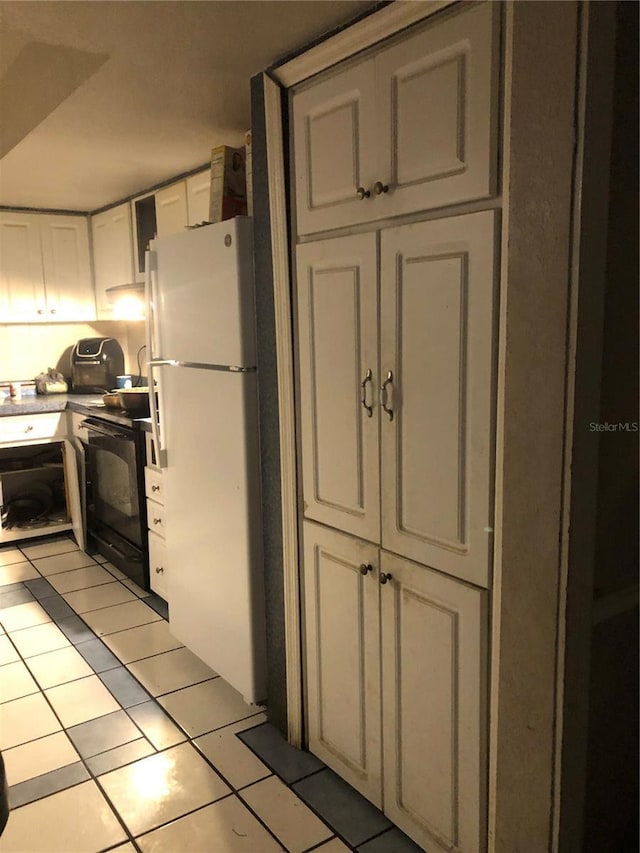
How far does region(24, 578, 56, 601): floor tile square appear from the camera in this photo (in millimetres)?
3525

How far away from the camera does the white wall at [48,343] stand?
4570 mm

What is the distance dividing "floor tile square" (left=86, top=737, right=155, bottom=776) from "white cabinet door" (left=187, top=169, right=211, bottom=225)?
7.15 ft

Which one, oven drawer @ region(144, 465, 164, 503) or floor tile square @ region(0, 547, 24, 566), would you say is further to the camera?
floor tile square @ region(0, 547, 24, 566)

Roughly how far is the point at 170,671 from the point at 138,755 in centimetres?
53

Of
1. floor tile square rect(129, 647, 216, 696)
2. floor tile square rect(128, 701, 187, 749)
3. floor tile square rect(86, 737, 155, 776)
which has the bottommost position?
floor tile square rect(86, 737, 155, 776)

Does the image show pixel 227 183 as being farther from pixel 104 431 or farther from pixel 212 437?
pixel 104 431

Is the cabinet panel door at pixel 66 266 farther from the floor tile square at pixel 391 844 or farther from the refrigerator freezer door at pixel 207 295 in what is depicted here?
the floor tile square at pixel 391 844

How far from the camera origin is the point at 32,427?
Answer: 13.4 feet

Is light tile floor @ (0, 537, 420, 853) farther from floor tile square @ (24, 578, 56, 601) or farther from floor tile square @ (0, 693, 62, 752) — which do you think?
floor tile square @ (24, 578, 56, 601)

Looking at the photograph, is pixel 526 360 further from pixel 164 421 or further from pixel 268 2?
pixel 164 421

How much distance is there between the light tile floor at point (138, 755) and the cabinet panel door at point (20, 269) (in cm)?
196

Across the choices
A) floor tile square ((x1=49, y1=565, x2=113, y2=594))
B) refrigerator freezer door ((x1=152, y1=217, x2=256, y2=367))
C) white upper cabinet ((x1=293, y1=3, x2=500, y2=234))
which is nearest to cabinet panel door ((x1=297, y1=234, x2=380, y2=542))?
white upper cabinet ((x1=293, y1=3, x2=500, y2=234))

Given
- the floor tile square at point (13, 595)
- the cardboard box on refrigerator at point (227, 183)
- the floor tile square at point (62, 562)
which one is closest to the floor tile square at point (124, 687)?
the floor tile square at point (13, 595)

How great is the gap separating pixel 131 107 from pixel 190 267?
0.56 metres
